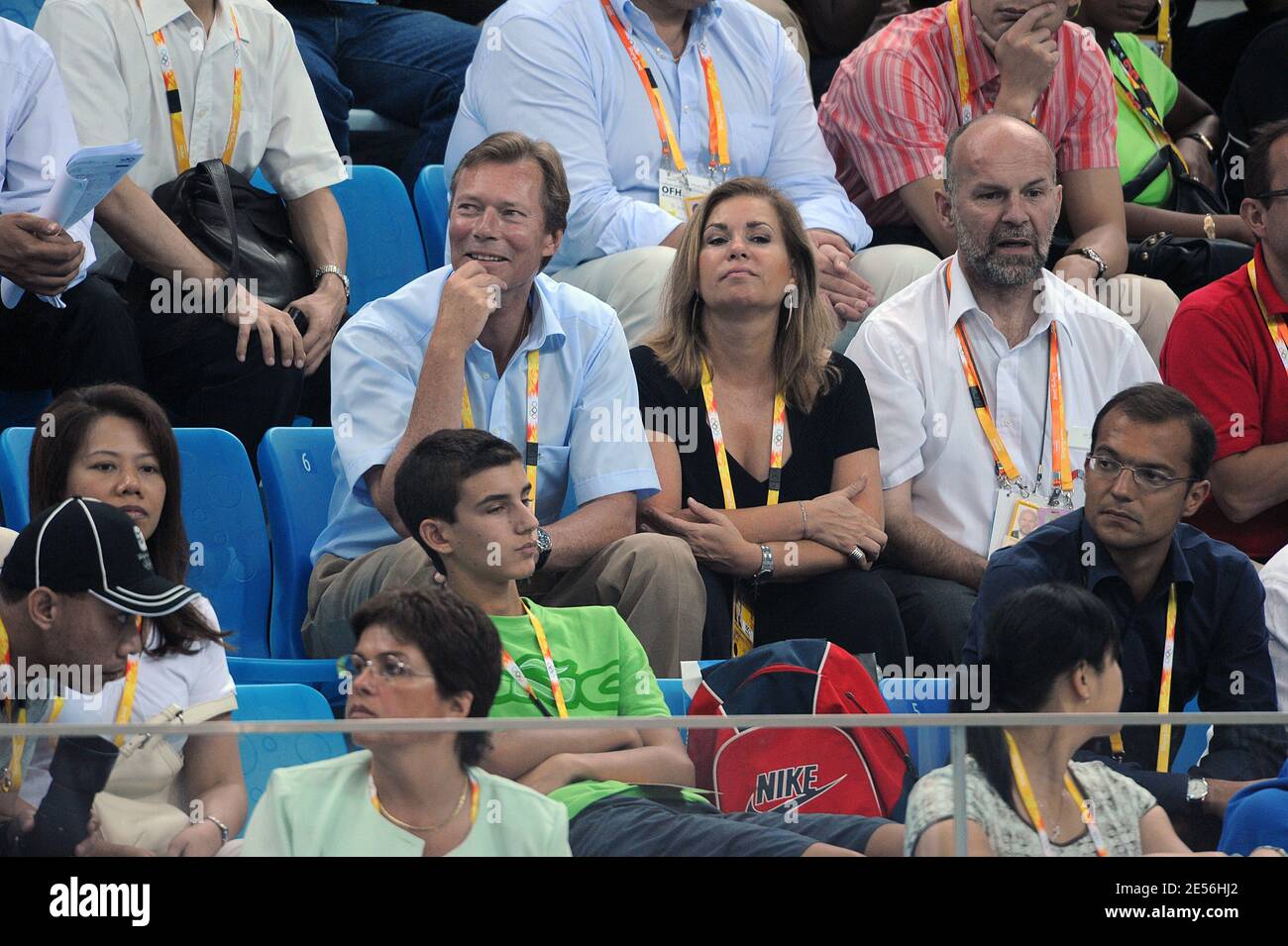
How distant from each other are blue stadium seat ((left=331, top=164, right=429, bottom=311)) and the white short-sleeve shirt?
65.0 inches

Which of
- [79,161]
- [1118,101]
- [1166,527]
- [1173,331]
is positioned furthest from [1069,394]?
[79,161]

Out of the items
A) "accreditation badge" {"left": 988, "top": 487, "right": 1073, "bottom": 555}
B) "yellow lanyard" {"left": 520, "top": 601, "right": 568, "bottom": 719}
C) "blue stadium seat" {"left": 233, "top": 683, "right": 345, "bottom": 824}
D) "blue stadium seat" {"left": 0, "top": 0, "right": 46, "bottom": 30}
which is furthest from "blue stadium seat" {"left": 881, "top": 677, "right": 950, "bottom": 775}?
"blue stadium seat" {"left": 0, "top": 0, "right": 46, "bottom": 30}

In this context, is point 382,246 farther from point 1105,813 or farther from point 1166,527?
point 1105,813

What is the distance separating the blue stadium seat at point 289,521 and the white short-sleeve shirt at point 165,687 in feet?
2.26

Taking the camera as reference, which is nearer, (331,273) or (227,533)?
(227,533)

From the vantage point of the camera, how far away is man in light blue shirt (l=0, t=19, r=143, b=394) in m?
3.04

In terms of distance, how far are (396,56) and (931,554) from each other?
6.39 feet

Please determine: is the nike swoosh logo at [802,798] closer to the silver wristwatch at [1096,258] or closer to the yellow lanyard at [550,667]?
the yellow lanyard at [550,667]

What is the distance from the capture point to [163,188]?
346cm

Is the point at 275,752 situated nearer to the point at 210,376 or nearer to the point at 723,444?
the point at 723,444

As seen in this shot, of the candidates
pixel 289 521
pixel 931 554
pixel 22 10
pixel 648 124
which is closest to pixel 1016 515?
pixel 931 554

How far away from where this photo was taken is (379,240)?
3982 mm

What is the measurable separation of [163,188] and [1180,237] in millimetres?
2353

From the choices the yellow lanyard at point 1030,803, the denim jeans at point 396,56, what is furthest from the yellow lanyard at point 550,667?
the denim jeans at point 396,56
